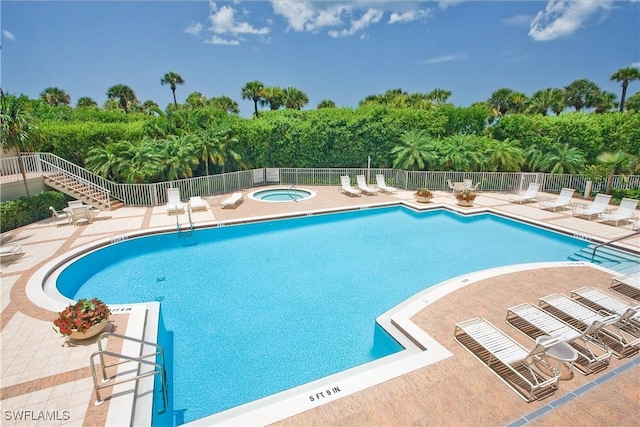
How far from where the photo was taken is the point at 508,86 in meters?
41.0

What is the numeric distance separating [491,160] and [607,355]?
1610 centimetres

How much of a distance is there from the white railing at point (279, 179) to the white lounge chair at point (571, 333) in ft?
46.6

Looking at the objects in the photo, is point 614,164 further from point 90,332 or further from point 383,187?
point 90,332

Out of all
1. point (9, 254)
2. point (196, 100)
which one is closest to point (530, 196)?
point (9, 254)

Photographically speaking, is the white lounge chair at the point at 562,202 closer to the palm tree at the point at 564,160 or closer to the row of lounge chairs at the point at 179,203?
the palm tree at the point at 564,160

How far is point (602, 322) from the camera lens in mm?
5062

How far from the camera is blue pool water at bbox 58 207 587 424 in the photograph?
5.59 meters

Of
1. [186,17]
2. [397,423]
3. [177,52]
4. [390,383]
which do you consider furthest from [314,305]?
[177,52]

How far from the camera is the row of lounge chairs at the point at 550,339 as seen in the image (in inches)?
178

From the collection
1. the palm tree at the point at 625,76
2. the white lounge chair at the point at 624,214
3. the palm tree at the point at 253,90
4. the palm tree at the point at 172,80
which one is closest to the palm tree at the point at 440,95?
the palm tree at the point at 625,76

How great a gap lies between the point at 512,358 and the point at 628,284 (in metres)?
5.27

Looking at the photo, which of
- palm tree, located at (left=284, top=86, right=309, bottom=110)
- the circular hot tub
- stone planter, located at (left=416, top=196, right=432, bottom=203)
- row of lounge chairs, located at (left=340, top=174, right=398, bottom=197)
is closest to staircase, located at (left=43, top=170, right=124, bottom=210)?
the circular hot tub

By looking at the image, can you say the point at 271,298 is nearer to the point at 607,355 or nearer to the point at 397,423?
the point at 397,423

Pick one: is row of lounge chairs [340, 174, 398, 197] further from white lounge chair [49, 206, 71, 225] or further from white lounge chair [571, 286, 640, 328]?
white lounge chair [49, 206, 71, 225]
